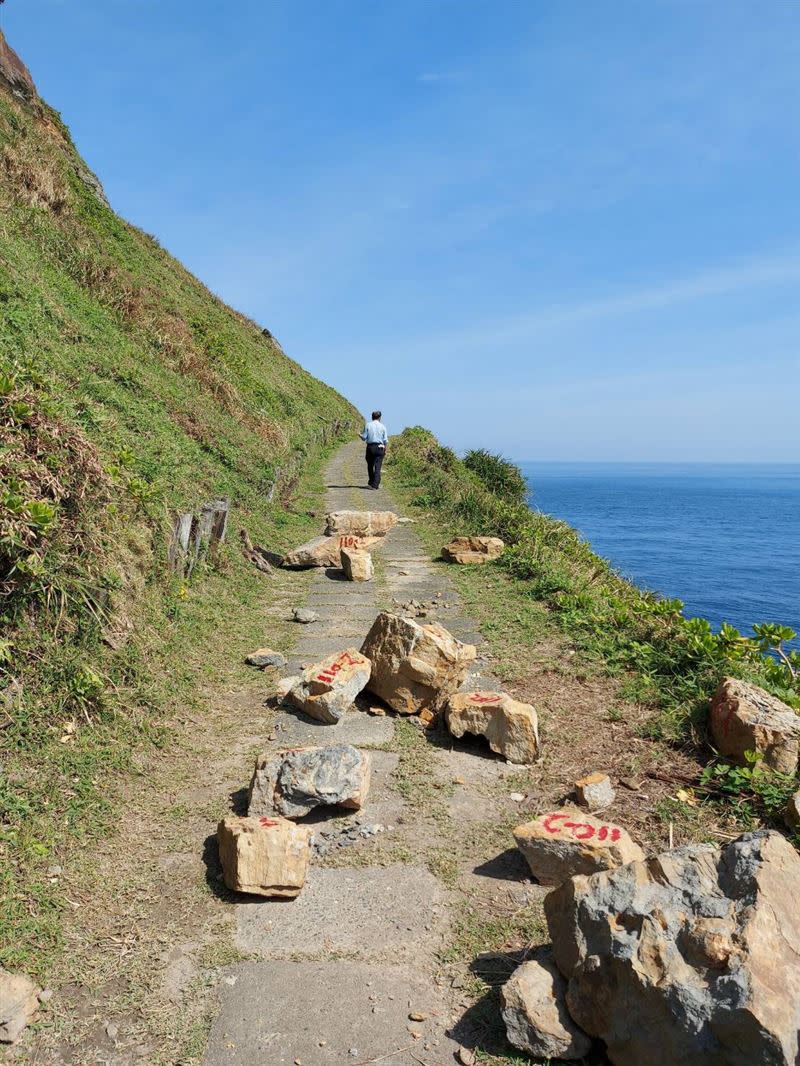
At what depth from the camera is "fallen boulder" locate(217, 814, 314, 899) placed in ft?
9.96

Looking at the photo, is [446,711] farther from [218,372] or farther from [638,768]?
[218,372]

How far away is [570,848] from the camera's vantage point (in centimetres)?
307

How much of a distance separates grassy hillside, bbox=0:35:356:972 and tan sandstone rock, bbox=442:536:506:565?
2542mm

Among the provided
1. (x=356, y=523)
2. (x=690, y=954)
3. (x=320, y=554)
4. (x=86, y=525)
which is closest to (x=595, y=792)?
(x=690, y=954)

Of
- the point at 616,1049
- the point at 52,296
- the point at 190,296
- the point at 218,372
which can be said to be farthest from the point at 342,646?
the point at 190,296

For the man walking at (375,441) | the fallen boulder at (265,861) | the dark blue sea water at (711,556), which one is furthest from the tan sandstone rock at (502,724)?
the man walking at (375,441)

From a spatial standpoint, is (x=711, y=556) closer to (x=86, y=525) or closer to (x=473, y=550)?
(x=473, y=550)

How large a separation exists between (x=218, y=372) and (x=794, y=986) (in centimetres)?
1493

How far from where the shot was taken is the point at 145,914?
9.75ft

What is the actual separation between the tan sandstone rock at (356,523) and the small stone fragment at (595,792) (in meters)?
7.28

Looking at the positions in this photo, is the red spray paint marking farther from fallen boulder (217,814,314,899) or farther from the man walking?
the man walking

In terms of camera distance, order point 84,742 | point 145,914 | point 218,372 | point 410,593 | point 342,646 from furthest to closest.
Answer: point 218,372
point 410,593
point 342,646
point 84,742
point 145,914

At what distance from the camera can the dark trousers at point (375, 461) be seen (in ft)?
51.1

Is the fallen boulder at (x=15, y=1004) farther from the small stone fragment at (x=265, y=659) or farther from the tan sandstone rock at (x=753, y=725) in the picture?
the tan sandstone rock at (x=753, y=725)
